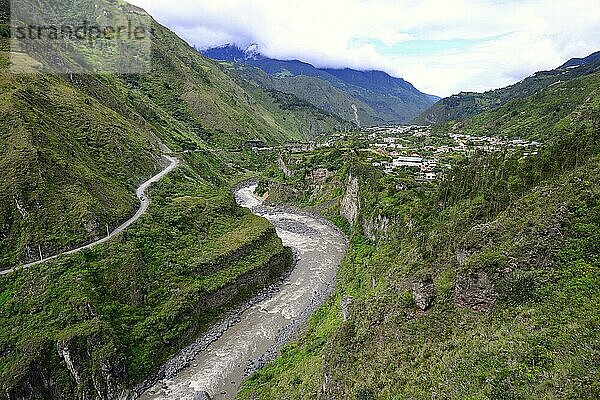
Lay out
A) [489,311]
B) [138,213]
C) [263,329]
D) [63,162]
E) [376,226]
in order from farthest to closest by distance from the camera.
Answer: [376,226], [138,213], [63,162], [263,329], [489,311]

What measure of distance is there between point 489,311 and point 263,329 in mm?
32305

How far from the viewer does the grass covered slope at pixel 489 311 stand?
20.3m

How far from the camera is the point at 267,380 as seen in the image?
4069 cm

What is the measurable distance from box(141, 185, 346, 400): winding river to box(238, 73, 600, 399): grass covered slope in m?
3.77

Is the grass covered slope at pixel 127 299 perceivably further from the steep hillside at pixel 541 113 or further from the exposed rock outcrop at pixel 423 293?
the steep hillside at pixel 541 113

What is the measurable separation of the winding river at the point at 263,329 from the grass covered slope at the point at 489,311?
3770 mm

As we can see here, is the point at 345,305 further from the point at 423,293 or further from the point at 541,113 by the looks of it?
the point at 541,113

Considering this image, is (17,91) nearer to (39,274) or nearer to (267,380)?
(39,274)

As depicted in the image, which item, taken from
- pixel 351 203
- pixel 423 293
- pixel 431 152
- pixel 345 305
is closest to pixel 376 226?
pixel 351 203

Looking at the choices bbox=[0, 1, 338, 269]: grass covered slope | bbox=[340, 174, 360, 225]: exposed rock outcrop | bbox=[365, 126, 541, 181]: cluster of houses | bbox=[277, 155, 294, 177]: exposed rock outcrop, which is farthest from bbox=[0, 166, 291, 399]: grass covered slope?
bbox=[277, 155, 294, 177]: exposed rock outcrop

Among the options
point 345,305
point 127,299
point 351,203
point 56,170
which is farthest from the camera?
point 351,203

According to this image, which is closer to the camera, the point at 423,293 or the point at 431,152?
the point at 423,293

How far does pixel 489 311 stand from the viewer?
1030 inches

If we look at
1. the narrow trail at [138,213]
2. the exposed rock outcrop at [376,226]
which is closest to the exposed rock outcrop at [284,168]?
the narrow trail at [138,213]
